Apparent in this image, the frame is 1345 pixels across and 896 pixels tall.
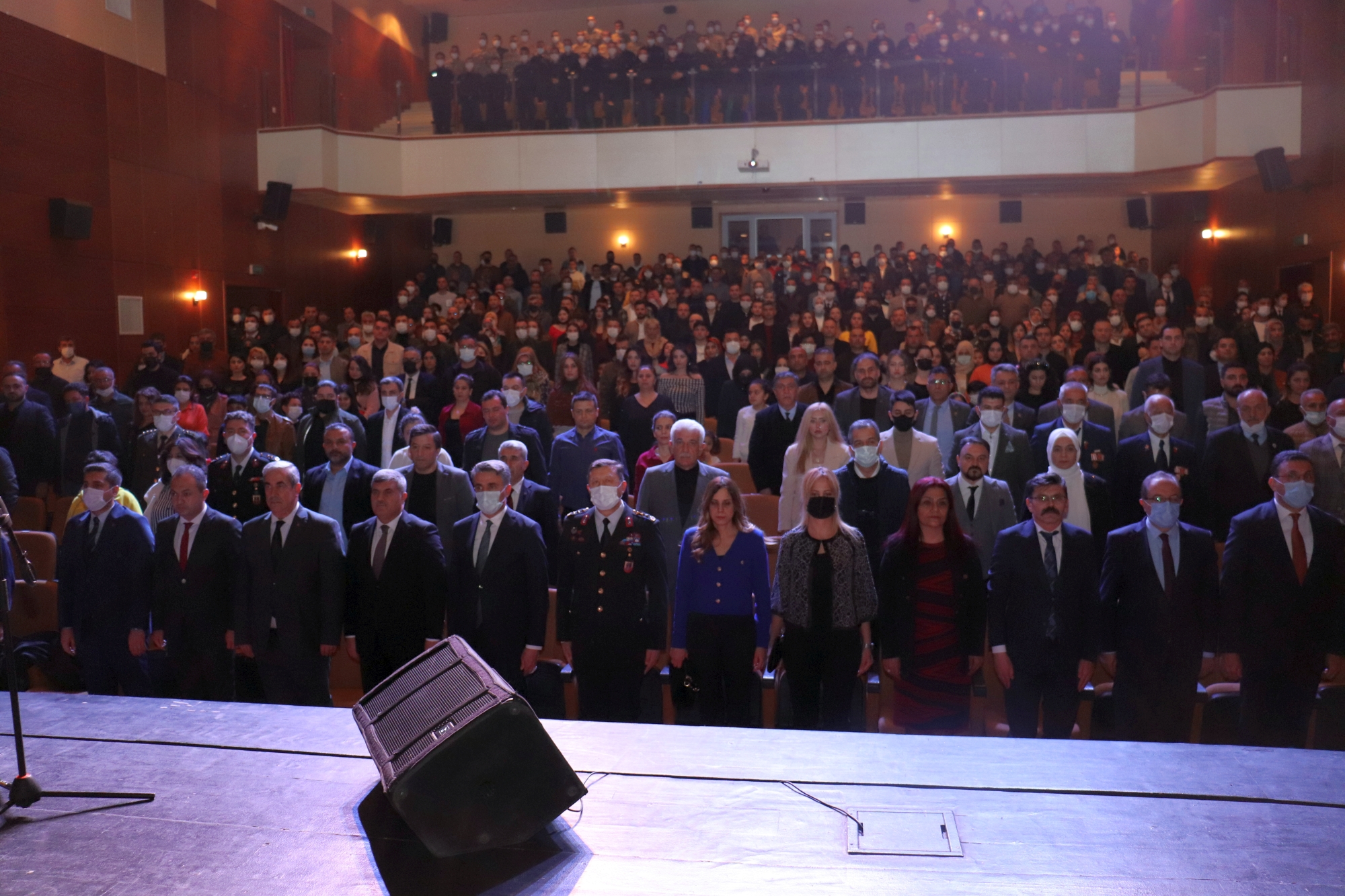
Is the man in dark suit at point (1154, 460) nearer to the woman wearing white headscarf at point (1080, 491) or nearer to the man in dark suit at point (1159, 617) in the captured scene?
the woman wearing white headscarf at point (1080, 491)

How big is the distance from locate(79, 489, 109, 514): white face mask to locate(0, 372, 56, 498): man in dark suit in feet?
A: 10.8

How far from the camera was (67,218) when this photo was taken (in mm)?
10688

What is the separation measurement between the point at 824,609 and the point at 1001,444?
7.53ft

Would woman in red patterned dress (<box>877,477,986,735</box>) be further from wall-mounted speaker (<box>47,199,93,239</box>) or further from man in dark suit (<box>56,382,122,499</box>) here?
wall-mounted speaker (<box>47,199,93,239</box>)

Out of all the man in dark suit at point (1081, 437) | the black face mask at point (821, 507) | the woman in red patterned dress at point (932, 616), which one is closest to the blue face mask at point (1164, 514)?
the woman in red patterned dress at point (932, 616)

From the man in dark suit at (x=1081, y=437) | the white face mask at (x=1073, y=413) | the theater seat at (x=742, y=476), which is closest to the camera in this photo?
the man in dark suit at (x=1081, y=437)

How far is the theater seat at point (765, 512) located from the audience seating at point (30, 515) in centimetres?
459

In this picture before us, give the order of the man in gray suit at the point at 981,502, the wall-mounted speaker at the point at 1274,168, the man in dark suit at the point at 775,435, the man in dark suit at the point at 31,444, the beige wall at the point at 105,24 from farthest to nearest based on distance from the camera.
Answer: the wall-mounted speaker at the point at 1274,168, the beige wall at the point at 105,24, the man in dark suit at the point at 31,444, the man in dark suit at the point at 775,435, the man in gray suit at the point at 981,502

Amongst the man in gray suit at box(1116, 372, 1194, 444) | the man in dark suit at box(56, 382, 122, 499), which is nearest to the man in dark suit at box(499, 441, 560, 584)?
the man in gray suit at box(1116, 372, 1194, 444)

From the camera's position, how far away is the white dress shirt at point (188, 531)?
4684mm

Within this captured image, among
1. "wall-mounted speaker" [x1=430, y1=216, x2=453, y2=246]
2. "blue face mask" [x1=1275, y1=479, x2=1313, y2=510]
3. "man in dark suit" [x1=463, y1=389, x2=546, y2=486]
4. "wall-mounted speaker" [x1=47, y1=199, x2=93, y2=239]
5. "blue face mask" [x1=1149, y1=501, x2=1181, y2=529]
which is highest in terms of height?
"wall-mounted speaker" [x1=430, y1=216, x2=453, y2=246]

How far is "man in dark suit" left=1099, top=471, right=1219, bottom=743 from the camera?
163 inches

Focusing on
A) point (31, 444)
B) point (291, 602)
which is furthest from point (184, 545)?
point (31, 444)

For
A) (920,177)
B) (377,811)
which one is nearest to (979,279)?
(920,177)
